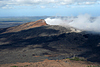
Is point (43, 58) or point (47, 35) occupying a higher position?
point (47, 35)

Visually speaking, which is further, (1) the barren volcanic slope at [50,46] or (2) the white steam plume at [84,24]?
(2) the white steam plume at [84,24]

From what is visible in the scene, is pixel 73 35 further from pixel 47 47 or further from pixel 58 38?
pixel 47 47

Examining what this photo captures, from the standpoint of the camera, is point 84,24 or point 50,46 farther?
point 84,24

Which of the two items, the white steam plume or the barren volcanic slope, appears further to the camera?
the white steam plume

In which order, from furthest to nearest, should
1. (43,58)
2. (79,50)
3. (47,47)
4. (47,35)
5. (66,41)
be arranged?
1. (47,35)
2. (66,41)
3. (47,47)
4. (79,50)
5. (43,58)

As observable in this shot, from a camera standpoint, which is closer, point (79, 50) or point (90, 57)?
point (90, 57)

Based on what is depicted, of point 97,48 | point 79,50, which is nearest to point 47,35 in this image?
point 79,50

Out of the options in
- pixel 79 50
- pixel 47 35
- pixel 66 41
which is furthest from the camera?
pixel 47 35

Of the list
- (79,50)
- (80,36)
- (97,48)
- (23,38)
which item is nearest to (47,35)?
(23,38)
